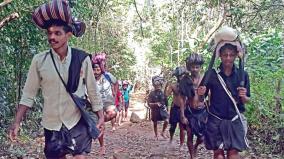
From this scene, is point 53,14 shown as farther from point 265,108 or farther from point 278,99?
point 265,108

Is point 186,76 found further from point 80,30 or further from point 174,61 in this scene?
point 174,61

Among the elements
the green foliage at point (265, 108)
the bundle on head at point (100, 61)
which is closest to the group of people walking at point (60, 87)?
the bundle on head at point (100, 61)

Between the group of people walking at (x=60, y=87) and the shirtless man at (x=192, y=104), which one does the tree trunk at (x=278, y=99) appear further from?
Result: the group of people walking at (x=60, y=87)

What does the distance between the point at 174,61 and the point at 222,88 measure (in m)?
16.4

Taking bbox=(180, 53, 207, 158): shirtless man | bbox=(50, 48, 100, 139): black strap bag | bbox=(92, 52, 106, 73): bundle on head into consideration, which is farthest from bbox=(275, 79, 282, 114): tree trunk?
bbox=(50, 48, 100, 139): black strap bag

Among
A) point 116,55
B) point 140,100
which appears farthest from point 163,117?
point 140,100

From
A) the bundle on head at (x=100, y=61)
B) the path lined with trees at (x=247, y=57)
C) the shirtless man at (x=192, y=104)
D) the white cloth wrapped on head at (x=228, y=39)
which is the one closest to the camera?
the white cloth wrapped on head at (x=228, y=39)

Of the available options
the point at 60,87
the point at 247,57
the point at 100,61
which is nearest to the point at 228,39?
the point at 60,87

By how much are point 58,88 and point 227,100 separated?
2.07m

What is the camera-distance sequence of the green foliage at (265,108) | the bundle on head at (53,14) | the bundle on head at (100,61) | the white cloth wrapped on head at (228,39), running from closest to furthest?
the bundle on head at (53,14) < the white cloth wrapped on head at (228,39) < the green foliage at (265,108) < the bundle on head at (100,61)

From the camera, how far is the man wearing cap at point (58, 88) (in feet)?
14.8

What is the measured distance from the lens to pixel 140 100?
31688mm

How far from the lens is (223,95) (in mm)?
5641

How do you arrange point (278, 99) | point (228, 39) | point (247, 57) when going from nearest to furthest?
point (228, 39)
point (278, 99)
point (247, 57)
